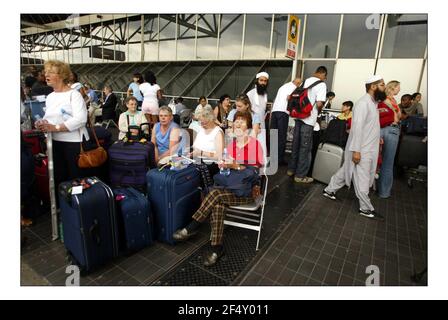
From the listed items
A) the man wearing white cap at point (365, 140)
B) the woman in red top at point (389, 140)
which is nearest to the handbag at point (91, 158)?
the man wearing white cap at point (365, 140)

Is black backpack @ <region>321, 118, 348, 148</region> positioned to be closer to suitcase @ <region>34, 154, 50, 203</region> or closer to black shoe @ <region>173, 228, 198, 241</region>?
black shoe @ <region>173, 228, 198, 241</region>

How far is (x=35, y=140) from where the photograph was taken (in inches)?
123

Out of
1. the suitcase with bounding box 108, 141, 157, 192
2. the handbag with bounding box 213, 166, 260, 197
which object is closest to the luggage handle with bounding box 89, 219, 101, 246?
the suitcase with bounding box 108, 141, 157, 192

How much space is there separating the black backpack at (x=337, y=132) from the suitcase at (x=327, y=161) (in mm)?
92

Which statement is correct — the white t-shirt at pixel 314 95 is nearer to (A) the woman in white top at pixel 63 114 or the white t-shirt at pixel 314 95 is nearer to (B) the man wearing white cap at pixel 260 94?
(B) the man wearing white cap at pixel 260 94

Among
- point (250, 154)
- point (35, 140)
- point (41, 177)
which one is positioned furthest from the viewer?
point (35, 140)

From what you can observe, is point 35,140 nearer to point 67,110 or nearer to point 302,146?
point 67,110

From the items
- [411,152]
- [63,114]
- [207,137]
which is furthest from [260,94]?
[411,152]

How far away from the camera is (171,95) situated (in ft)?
32.6

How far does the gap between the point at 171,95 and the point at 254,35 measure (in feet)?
12.5

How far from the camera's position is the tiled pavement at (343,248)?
204 centimetres

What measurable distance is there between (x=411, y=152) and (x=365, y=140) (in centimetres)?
247
